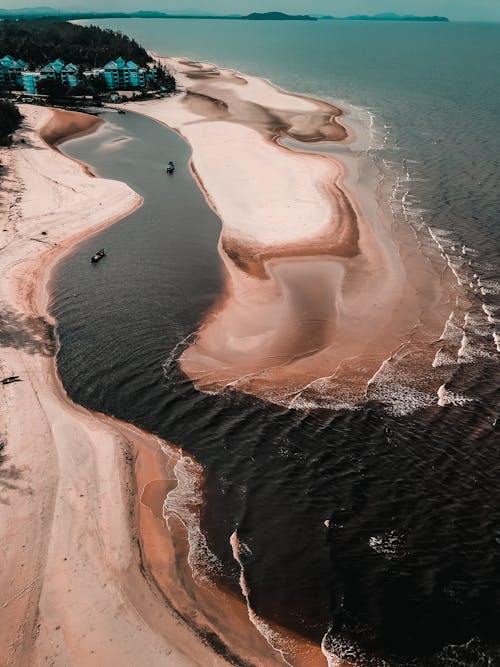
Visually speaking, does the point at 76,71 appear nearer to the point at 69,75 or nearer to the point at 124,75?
the point at 69,75

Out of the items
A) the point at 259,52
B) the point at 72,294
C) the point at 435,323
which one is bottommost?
the point at 72,294

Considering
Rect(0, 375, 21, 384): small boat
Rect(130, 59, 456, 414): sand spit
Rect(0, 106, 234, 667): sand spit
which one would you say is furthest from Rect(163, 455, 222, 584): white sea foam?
Rect(0, 375, 21, 384): small boat

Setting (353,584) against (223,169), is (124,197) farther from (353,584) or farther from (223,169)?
(353,584)

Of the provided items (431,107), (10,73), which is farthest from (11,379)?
(10,73)

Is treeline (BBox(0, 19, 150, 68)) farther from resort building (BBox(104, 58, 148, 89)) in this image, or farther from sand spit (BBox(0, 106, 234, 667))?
sand spit (BBox(0, 106, 234, 667))

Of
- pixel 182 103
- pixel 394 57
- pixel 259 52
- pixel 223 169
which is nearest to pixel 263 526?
pixel 223 169

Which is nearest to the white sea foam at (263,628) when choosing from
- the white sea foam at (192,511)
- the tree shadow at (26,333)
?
the white sea foam at (192,511)
